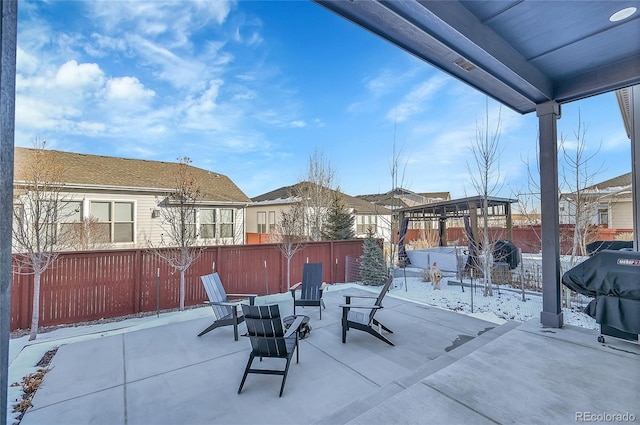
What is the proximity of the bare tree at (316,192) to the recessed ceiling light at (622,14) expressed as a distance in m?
12.1

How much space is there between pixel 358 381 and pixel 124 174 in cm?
1202

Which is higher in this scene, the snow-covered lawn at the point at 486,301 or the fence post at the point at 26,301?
the fence post at the point at 26,301

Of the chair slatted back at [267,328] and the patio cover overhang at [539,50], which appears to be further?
the chair slatted back at [267,328]

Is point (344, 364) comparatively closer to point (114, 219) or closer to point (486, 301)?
point (486, 301)

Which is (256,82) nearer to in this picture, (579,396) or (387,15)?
(387,15)

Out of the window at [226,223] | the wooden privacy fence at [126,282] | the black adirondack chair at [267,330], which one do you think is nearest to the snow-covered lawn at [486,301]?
the wooden privacy fence at [126,282]

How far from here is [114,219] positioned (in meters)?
10.5

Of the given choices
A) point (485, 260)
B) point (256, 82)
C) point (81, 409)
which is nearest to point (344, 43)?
point (256, 82)

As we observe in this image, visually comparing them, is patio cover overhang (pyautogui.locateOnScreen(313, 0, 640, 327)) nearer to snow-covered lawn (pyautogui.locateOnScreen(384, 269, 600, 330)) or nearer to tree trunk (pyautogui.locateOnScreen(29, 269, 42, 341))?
snow-covered lawn (pyautogui.locateOnScreen(384, 269, 600, 330))

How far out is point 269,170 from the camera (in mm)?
19281

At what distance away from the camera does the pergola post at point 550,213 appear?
4.56 m

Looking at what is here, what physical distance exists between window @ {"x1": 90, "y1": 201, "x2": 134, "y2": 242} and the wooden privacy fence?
4814 millimetres

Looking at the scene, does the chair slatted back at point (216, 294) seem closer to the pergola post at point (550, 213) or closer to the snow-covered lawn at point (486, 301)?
the snow-covered lawn at point (486, 301)

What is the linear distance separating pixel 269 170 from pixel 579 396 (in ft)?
59.1
